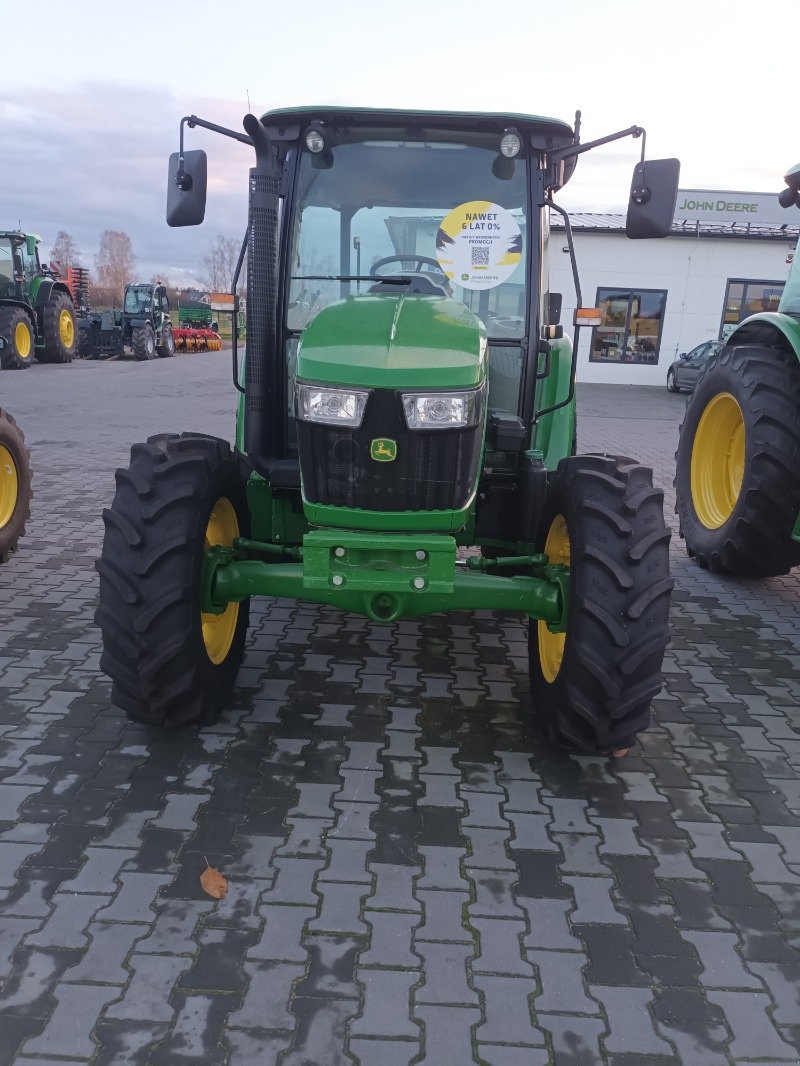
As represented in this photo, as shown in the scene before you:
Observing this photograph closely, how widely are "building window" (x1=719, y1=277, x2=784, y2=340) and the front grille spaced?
20.3 m

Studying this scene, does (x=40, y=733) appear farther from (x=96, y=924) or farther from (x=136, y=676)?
(x=96, y=924)

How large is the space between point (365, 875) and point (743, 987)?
1095 mm

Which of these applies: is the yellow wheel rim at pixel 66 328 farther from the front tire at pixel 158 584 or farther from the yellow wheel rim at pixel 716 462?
the front tire at pixel 158 584

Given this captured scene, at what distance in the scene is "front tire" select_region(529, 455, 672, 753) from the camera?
9.59ft

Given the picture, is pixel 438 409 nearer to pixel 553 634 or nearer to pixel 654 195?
pixel 553 634

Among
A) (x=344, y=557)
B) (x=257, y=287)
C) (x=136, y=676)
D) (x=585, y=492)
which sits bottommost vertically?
(x=136, y=676)

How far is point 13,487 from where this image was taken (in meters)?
5.47

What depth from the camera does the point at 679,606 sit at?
16.8ft

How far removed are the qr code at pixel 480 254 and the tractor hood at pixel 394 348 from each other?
480 millimetres

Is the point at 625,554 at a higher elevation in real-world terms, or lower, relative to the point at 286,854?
higher

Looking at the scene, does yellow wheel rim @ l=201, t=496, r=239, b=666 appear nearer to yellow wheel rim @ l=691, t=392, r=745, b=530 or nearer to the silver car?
yellow wheel rim @ l=691, t=392, r=745, b=530

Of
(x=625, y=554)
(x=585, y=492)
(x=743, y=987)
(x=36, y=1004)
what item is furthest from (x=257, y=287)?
(x=743, y=987)

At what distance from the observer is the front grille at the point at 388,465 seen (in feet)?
9.65

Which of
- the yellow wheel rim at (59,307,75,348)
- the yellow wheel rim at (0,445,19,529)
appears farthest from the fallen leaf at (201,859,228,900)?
the yellow wheel rim at (59,307,75,348)
